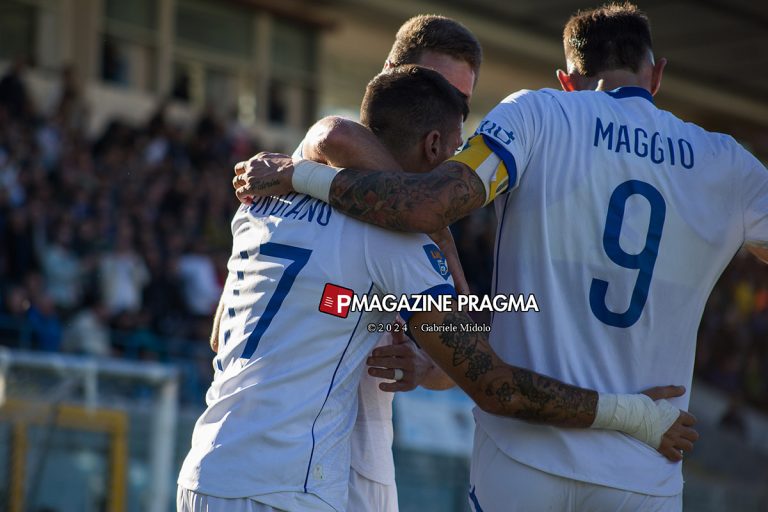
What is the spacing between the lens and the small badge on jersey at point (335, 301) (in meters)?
3.42

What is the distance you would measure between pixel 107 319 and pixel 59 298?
591 mm

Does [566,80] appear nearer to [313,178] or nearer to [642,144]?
[642,144]

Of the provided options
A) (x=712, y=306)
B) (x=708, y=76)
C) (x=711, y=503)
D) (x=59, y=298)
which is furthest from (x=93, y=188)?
(x=708, y=76)

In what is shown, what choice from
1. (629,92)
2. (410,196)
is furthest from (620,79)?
(410,196)

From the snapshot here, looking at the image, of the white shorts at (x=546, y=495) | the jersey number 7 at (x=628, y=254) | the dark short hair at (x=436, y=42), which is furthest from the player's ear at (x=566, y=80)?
the white shorts at (x=546, y=495)

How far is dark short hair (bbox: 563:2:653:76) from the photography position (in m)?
3.87

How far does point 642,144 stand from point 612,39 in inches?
15.1

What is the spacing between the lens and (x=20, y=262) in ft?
40.8

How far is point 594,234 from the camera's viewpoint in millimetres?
3672

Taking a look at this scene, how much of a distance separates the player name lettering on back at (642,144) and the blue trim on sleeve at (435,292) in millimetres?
721

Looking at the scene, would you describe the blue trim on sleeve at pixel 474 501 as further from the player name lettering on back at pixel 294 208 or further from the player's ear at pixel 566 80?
the player's ear at pixel 566 80

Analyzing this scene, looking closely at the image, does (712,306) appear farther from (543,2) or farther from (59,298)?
(59,298)

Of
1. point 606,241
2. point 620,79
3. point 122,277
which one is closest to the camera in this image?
point 606,241

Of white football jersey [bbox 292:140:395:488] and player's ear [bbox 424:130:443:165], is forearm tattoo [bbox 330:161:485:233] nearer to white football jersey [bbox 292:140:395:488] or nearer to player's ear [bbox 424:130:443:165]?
player's ear [bbox 424:130:443:165]
